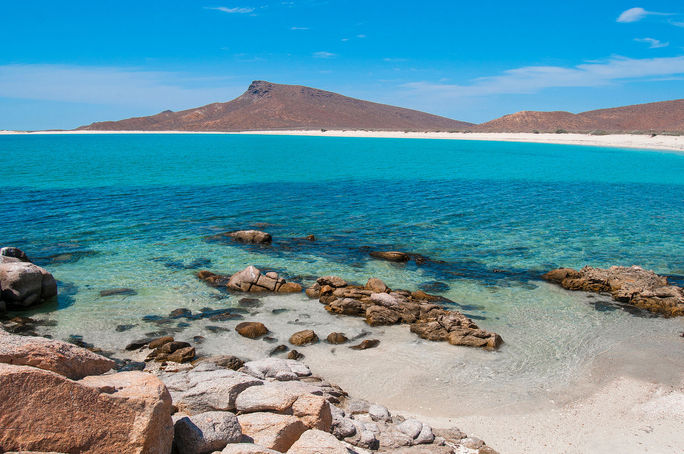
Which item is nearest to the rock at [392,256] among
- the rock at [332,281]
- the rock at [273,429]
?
the rock at [332,281]

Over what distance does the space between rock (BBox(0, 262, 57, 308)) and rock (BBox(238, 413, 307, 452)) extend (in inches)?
451

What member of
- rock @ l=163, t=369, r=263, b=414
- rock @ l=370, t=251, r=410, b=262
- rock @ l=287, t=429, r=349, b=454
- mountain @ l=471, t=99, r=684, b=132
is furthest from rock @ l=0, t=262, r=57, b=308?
mountain @ l=471, t=99, r=684, b=132

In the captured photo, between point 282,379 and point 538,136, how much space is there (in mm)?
144314

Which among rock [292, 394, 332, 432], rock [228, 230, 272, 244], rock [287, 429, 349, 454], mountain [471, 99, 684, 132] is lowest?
rock [228, 230, 272, 244]

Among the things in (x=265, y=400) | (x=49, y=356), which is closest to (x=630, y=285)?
(x=265, y=400)

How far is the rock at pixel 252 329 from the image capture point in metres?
13.2

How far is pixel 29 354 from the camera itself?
19.4 ft

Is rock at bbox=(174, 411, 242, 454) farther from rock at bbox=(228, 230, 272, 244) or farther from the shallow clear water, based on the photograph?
rock at bbox=(228, 230, 272, 244)

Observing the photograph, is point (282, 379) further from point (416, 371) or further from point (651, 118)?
point (651, 118)

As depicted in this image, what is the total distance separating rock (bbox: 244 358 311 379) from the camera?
10.4 meters

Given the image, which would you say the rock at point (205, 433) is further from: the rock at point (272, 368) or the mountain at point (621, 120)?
the mountain at point (621, 120)

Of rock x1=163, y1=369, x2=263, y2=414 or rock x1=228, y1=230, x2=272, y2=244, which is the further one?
rock x1=228, y1=230, x2=272, y2=244

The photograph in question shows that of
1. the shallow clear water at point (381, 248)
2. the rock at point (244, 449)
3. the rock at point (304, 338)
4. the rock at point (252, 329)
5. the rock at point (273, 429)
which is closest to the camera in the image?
the rock at point (244, 449)

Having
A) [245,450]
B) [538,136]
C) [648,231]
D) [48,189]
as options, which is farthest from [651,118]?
[245,450]
